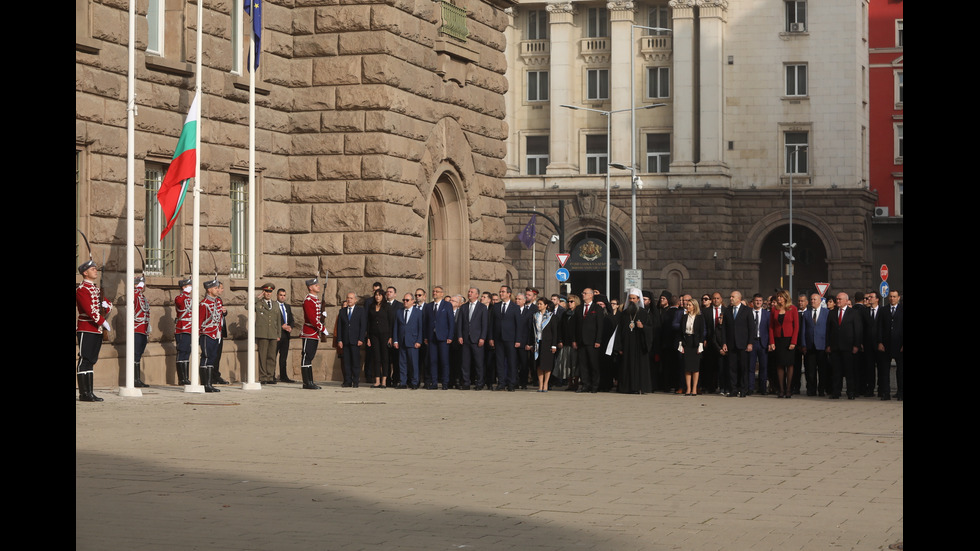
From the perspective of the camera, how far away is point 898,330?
25.2m

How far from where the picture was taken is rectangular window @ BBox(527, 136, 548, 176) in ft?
226

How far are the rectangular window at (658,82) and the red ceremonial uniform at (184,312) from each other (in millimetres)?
47500

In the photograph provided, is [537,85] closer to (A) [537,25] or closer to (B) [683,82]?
(A) [537,25]

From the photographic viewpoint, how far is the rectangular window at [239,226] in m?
25.1

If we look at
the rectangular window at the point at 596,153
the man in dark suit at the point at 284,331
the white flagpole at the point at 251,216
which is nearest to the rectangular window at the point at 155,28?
the white flagpole at the point at 251,216

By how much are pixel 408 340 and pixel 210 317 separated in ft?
14.4

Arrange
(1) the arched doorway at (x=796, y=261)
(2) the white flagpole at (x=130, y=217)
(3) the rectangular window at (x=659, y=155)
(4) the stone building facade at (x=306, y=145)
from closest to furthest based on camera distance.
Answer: (2) the white flagpole at (x=130, y=217)
(4) the stone building facade at (x=306, y=145)
(3) the rectangular window at (x=659, y=155)
(1) the arched doorway at (x=796, y=261)

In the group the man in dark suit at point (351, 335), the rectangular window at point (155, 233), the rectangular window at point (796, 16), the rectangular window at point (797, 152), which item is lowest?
the man in dark suit at point (351, 335)

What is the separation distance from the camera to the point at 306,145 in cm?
→ 2641

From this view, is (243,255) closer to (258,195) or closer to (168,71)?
(258,195)

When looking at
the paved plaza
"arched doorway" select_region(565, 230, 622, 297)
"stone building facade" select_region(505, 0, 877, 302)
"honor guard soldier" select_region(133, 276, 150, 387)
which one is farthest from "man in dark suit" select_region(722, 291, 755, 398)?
"arched doorway" select_region(565, 230, 622, 297)

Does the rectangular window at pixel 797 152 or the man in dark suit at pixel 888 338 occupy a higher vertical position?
the rectangular window at pixel 797 152

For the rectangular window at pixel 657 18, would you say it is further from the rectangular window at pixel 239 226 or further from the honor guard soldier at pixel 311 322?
the honor guard soldier at pixel 311 322

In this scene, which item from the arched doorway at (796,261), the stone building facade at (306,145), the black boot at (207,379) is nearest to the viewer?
the stone building facade at (306,145)
